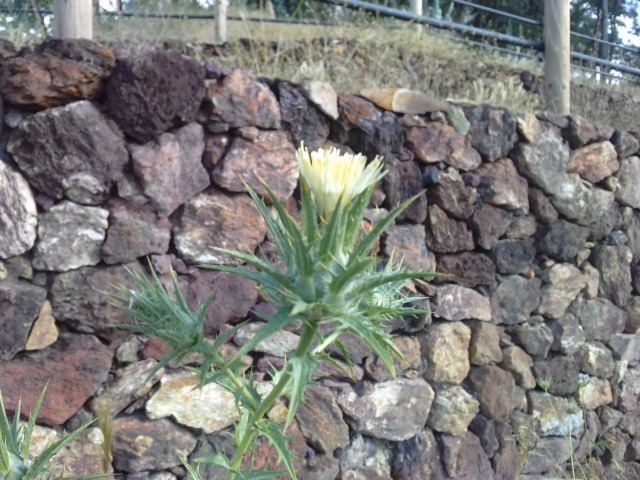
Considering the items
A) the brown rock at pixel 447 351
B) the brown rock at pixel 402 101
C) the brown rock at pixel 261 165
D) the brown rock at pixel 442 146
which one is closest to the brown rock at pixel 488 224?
the brown rock at pixel 442 146

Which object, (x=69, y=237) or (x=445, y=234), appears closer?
(x=69, y=237)

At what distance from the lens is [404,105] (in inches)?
144

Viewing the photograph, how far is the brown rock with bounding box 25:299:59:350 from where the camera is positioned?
269 centimetres

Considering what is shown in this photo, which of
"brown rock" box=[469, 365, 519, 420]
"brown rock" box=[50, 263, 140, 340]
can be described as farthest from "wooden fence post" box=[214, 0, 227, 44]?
"brown rock" box=[469, 365, 519, 420]

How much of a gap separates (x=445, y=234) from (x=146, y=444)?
6.14 feet

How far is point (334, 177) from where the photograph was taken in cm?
116

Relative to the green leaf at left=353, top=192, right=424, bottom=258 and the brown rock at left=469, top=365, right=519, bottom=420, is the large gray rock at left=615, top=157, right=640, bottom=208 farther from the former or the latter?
the green leaf at left=353, top=192, right=424, bottom=258

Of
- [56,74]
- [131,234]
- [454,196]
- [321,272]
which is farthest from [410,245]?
[321,272]

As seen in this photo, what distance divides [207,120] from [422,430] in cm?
190

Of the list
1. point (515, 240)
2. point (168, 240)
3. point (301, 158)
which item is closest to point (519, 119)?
point (515, 240)

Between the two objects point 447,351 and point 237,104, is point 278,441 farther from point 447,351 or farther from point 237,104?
point 447,351

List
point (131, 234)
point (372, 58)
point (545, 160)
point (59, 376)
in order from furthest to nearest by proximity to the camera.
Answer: point (372, 58)
point (545, 160)
point (131, 234)
point (59, 376)

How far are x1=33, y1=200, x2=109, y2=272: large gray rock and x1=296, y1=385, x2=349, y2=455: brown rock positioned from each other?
3.85 ft

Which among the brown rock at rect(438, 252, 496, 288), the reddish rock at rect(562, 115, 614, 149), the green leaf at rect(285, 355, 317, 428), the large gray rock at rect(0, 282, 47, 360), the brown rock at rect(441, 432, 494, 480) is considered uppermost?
the green leaf at rect(285, 355, 317, 428)
